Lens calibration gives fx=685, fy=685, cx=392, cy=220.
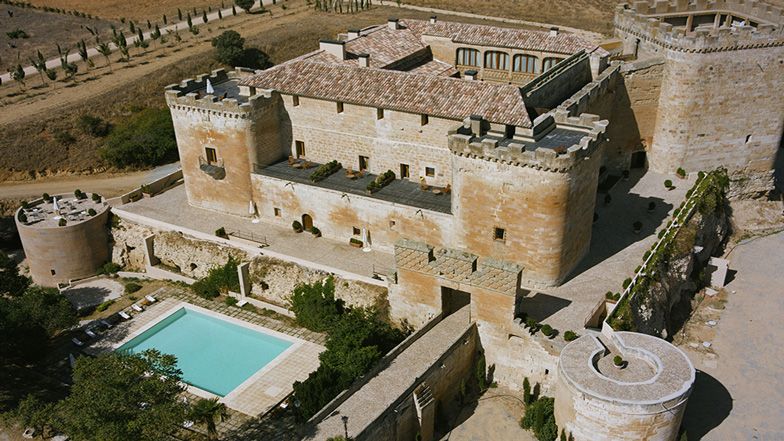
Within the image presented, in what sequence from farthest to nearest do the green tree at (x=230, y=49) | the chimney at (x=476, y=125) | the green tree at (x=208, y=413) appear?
1. the green tree at (x=230, y=49)
2. the chimney at (x=476, y=125)
3. the green tree at (x=208, y=413)

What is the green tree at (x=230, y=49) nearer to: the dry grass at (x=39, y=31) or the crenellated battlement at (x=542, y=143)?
the dry grass at (x=39, y=31)

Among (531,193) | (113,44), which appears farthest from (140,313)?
(113,44)

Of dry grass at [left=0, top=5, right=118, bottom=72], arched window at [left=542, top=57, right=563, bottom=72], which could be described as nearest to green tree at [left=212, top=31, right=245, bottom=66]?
dry grass at [left=0, top=5, right=118, bottom=72]

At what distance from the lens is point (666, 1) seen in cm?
4872

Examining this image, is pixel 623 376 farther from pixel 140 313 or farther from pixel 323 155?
pixel 140 313

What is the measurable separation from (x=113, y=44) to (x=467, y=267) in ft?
218

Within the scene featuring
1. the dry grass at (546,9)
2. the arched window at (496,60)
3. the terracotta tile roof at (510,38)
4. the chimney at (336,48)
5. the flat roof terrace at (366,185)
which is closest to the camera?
the flat roof terrace at (366,185)

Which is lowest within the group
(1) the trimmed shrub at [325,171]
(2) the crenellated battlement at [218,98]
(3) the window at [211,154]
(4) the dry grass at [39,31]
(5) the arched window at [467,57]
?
(1) the trimmed shrub at [325,171]

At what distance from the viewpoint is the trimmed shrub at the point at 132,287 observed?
136 ft

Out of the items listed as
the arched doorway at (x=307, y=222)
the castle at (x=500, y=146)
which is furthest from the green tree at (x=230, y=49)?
the arched doorway at (x=307, y=222)

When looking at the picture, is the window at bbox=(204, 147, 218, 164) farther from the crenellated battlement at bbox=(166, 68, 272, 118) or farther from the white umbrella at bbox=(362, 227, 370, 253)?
the white umbrella at bbox=(362, 227, 370, 253)

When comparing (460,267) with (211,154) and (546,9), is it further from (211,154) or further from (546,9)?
(546,9)

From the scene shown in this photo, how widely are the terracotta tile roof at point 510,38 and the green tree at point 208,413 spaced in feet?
96.4

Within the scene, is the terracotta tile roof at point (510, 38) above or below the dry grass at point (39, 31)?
above
